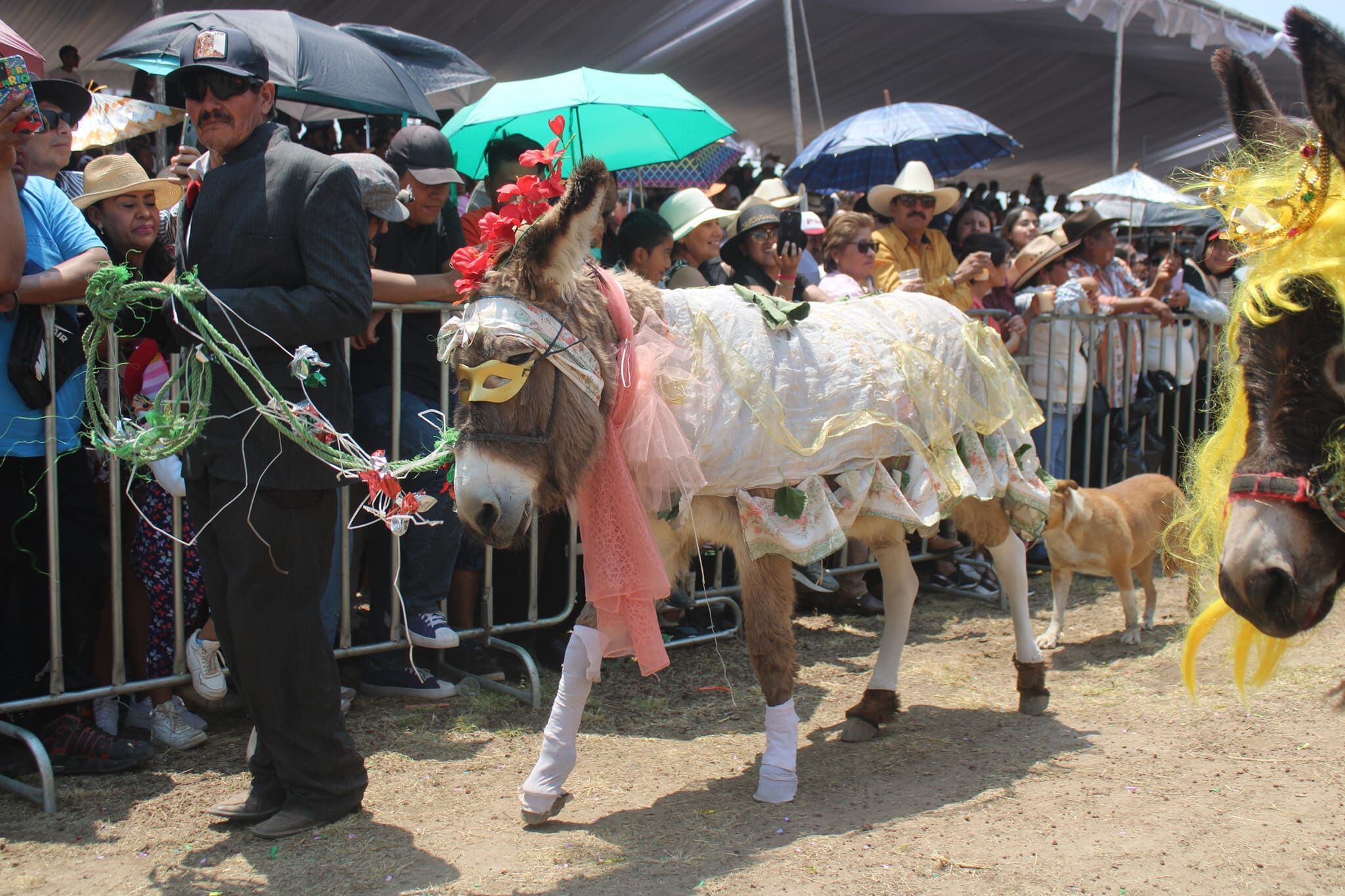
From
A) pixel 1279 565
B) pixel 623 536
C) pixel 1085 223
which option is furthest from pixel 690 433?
pixel 1085 223

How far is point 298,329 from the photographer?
3330 mm

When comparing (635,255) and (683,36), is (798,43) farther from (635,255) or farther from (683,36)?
(635,255)

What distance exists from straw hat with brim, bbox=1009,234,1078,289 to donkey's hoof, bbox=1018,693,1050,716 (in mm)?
3856

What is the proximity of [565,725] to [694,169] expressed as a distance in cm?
627

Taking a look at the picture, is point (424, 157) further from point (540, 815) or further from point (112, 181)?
point (540, 815)

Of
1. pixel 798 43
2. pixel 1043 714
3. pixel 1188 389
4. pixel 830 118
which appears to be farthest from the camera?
pixel 830 118

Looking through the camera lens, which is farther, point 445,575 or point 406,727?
point 445,575

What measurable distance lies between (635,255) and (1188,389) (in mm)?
5701

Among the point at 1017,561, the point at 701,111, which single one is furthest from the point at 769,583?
the point at 701,111

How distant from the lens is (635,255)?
18.3 ft

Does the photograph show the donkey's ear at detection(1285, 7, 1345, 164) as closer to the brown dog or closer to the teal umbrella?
the brown dog

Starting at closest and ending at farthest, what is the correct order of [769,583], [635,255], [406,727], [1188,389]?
1. [769,583]
2. [406,727]
3. [635,255]
4. [1188,389]

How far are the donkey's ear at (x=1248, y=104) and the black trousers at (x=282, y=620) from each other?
112 inches

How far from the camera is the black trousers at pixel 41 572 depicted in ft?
13.2
